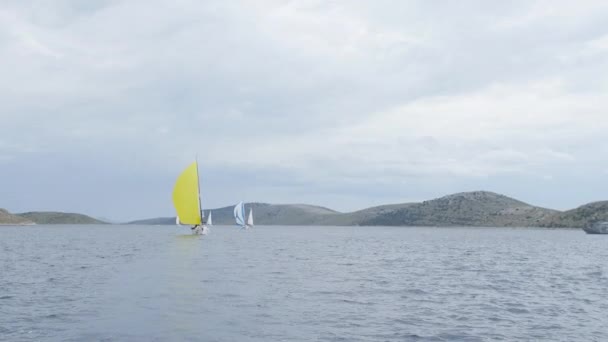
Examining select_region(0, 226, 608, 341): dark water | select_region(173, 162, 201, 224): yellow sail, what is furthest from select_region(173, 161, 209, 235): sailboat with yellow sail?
select_region(0, 226, 608, 341): dark water

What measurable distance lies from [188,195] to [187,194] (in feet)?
0.90

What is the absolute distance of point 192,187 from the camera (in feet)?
372

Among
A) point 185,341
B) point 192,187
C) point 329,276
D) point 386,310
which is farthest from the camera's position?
point 192,187

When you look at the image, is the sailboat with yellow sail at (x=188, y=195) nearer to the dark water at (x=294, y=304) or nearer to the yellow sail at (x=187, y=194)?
the yellow sail at (x=187, y=194)

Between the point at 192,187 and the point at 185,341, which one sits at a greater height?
the point at 192,187

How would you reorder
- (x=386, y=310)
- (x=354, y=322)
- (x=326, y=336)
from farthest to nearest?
(x=386, y=310) < (x=354, y=322) < (x=326, y=336)

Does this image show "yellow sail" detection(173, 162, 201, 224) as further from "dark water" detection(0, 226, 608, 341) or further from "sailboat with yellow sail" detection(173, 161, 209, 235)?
"dark water" detection(0, 226, 608, 341)

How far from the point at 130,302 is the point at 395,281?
21209mm

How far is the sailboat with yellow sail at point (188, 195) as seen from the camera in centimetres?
11169

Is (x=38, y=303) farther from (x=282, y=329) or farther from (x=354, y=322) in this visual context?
(x=354, y=322)

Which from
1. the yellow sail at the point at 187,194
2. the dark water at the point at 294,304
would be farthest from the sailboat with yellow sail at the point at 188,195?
the dark water at the point at 294,304

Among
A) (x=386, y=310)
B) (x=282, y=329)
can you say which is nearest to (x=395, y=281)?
(x=386, y=310)

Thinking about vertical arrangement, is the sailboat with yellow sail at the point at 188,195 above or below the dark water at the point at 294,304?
above

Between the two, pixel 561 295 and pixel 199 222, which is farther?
pixel 199 222
